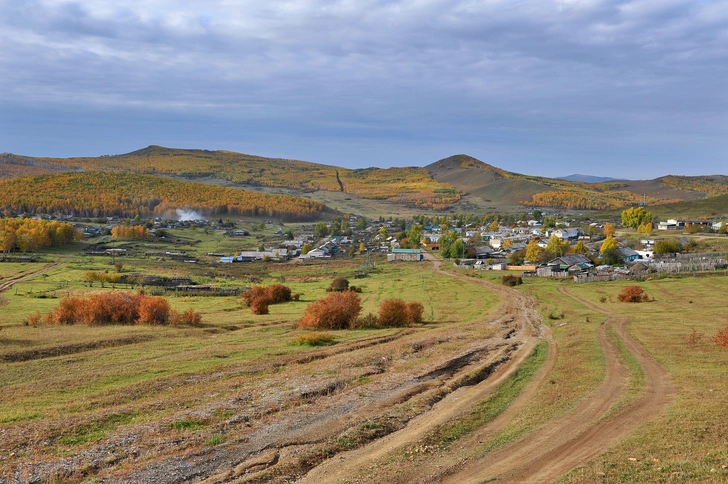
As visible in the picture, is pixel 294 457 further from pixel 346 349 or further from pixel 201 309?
pixel 201 309

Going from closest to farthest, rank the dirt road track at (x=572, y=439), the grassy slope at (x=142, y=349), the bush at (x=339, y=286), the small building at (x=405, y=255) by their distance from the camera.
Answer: the dirt road track at (x=572, y=439) < the grassy slope at (x=142, y=349) < the bush at (x=339, y=286) < the small building at (x=405, y=255)

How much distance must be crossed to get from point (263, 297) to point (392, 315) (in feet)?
47.1

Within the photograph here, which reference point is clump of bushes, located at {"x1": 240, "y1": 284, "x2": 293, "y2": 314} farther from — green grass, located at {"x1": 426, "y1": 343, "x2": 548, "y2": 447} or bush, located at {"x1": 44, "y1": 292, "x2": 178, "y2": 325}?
green grass, located at {"x1": 426, "y1": 343, "x2": 548, "y2": 447}

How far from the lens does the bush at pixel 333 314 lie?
144 ft

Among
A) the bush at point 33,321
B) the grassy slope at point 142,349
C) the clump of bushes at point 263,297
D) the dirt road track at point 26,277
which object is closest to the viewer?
the grassy slope at point 142,349

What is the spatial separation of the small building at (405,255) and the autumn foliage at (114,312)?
7336 cm

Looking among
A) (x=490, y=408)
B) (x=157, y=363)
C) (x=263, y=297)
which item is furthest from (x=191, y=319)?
(x=490, y=408)

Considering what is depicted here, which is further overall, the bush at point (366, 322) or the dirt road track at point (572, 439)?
the bush at point (366, 322)

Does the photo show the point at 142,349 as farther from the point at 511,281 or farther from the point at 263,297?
the point at 511,281

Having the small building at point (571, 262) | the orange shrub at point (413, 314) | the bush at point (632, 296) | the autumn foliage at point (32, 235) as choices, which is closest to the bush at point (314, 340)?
the orange shrub at point (413, 314)

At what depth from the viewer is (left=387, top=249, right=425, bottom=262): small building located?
116 metres

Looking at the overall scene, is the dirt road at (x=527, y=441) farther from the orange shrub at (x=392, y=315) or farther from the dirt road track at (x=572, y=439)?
the orange shrub at (x=392, y=315)

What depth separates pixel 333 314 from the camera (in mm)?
44250

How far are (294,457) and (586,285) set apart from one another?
212ft
